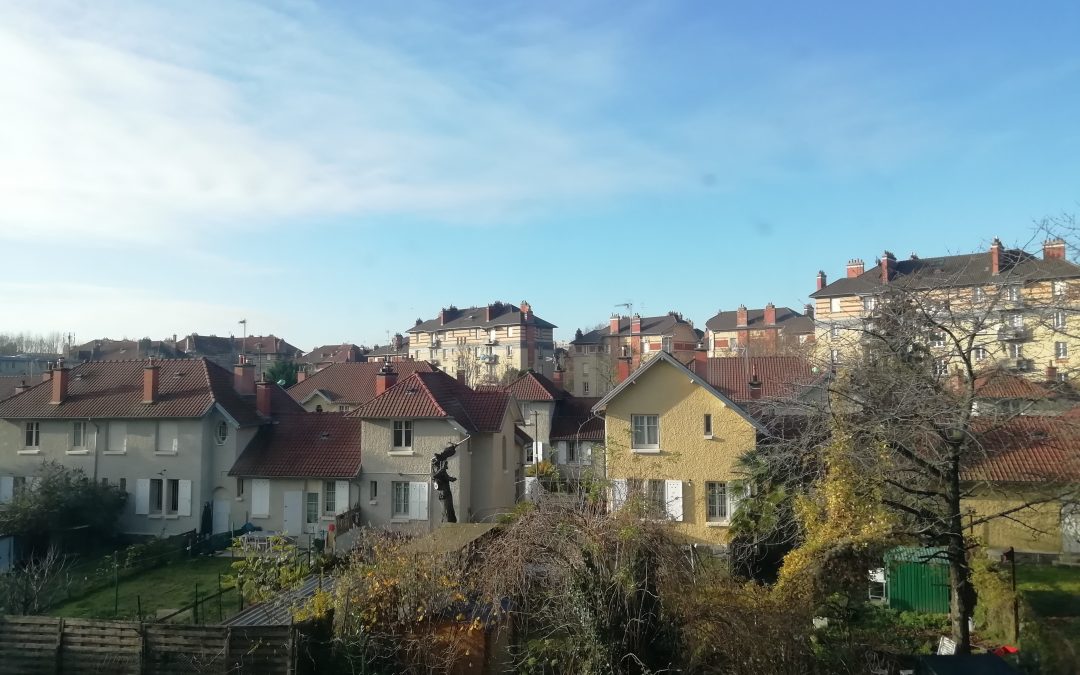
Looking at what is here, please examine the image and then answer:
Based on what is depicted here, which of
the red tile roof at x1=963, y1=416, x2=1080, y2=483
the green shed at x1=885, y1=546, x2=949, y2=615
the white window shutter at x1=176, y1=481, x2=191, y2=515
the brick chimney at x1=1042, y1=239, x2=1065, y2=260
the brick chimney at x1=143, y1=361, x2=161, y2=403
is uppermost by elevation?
the brick chimney at x1=1042, y1=239, x2=1065, y2=260

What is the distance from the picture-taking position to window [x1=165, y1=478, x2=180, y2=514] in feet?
98.4

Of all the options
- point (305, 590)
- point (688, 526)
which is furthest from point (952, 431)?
point (688, 526)

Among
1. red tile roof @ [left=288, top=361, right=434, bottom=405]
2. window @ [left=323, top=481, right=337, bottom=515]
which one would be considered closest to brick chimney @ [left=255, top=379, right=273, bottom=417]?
window @ [left=323, top=481, right=337, bottom=515]

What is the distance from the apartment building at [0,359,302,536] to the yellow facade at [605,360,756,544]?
15.1 meters

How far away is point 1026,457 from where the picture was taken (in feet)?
74.0

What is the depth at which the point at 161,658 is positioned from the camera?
42.2ft

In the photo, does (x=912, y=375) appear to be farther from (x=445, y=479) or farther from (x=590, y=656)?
(x=445, y=479)

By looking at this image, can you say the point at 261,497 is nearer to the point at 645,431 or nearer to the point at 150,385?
the point at 150,385

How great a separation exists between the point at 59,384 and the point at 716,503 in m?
26.6

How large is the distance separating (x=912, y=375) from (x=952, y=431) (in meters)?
1.08

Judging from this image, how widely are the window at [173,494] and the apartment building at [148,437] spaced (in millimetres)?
35

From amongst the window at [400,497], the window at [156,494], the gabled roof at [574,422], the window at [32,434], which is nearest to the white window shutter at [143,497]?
the window at [156,494]

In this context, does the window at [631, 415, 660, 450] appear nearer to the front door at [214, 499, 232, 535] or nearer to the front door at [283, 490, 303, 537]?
the front door at [283, 490, 303, 537]

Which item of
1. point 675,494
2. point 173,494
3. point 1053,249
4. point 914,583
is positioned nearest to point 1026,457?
point 914,583
